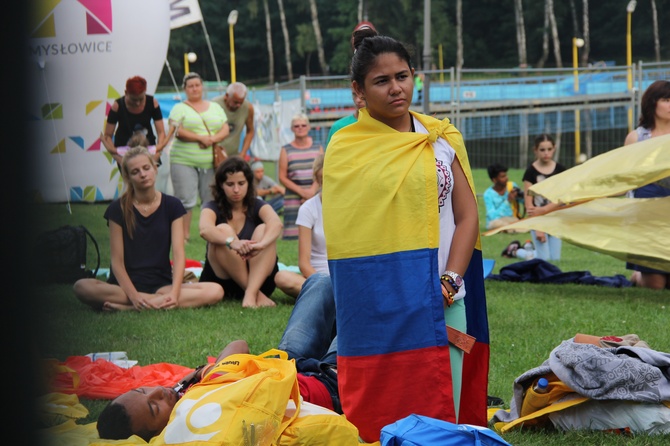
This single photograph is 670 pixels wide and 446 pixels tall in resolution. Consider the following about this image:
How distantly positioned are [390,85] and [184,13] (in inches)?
510

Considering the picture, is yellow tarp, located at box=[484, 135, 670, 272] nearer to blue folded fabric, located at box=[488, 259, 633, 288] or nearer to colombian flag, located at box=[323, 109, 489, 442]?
blue folded fabric, located at box=[488, 259, 633, 288]

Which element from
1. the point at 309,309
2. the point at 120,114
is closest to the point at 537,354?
the point at 309,309

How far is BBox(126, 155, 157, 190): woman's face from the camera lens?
21.6 feet

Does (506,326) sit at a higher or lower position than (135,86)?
lower

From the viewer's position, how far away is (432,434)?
2945 mm

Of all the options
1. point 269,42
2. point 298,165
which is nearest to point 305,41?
point 269,42

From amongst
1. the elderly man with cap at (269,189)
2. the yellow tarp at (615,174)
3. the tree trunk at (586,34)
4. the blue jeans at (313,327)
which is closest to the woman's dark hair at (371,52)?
the blue jeans at (313,327)

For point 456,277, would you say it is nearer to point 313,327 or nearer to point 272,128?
point 313,327

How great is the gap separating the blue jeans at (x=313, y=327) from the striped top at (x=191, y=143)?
247 inches

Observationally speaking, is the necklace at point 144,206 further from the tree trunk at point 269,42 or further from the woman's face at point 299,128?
the tree trunk at point 269,42

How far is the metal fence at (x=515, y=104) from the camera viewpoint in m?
A: 20.8

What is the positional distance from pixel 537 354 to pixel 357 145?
2217 millimetres

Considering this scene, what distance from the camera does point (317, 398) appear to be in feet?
12.0

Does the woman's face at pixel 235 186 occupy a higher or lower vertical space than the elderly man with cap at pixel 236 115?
lower
